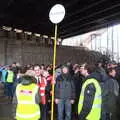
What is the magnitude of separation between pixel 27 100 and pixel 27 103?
6cm

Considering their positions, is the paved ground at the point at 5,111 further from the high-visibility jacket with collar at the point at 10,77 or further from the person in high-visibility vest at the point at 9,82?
the high-visibility jacket with collar at the point at 10,77

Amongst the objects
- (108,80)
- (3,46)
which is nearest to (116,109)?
(108,80)

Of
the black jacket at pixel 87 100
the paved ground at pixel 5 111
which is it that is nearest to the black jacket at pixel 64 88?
the paved ground at pixel 5 111

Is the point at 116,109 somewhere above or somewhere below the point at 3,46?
below

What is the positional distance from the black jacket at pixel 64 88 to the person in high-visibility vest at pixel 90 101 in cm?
396

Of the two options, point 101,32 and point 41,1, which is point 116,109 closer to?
point 41,1

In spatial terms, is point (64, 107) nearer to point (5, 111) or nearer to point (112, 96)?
point (112, 96)

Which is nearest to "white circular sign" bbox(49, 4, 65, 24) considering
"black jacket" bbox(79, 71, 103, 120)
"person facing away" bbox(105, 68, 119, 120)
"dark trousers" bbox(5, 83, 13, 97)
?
"person facing away" bbox(105, 68, 119, 120)

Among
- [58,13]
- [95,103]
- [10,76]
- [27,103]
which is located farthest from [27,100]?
[10,76]

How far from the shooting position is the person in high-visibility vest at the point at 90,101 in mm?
7406

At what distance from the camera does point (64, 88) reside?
11.6m

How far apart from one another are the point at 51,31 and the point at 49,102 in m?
40.0

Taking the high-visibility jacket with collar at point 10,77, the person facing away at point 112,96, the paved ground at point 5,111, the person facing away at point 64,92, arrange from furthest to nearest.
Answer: the high-visibility jacket with collar at point 10,77, the paved ground at point 5,111, the person facing away at point 64,92, the person facing away at point 112,96

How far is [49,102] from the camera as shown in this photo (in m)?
12.9
